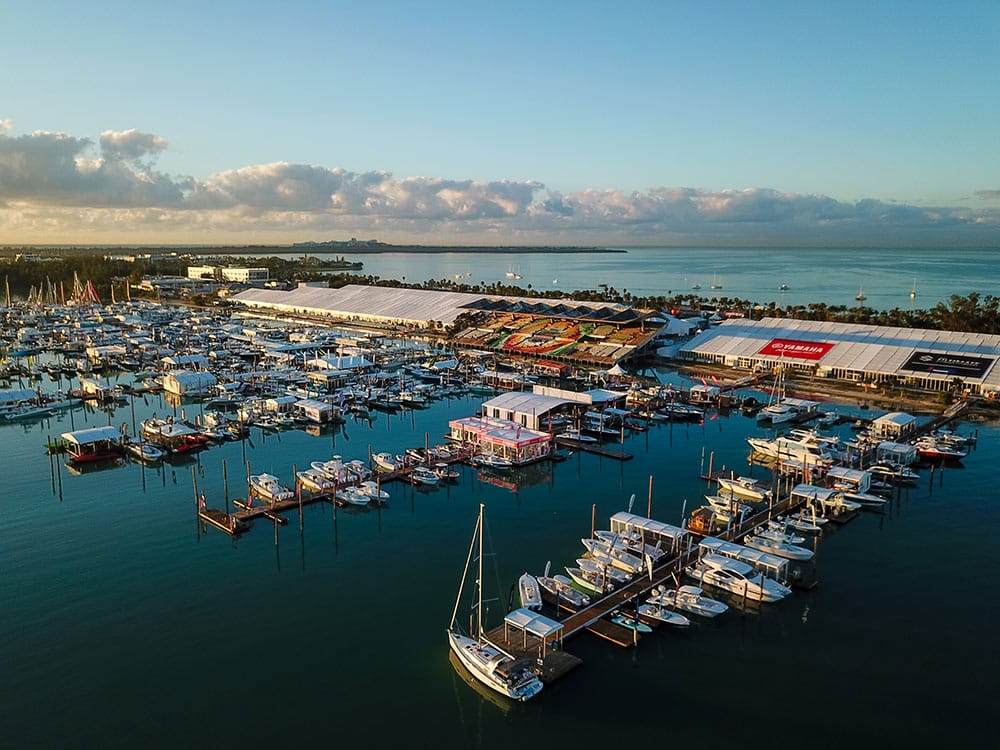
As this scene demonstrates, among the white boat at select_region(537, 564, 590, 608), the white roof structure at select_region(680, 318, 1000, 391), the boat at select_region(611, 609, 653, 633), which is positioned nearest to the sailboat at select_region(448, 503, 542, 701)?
the white boat at select_region(537, 564, 590, 608)

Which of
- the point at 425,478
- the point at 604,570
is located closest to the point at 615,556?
the point at 604,570

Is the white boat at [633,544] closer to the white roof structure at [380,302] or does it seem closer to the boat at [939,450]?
the boat at [939,450]

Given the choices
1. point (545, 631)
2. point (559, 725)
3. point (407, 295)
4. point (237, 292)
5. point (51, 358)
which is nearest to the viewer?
point (559, 725)

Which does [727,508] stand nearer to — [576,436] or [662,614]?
[662,614]

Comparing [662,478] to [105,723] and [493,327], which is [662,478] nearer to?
[105,723]

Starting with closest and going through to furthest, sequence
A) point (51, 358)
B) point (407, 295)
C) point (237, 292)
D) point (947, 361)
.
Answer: point (947, 361)
point (51, 358)
point (407, 295)
point (237, 292)

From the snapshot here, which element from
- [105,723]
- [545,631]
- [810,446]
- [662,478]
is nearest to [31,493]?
[105,723]

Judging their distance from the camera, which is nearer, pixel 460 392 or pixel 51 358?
pixel 460 392

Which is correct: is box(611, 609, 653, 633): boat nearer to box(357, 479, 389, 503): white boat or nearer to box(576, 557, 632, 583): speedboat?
box(576, 557, 632, 583): speedboat
